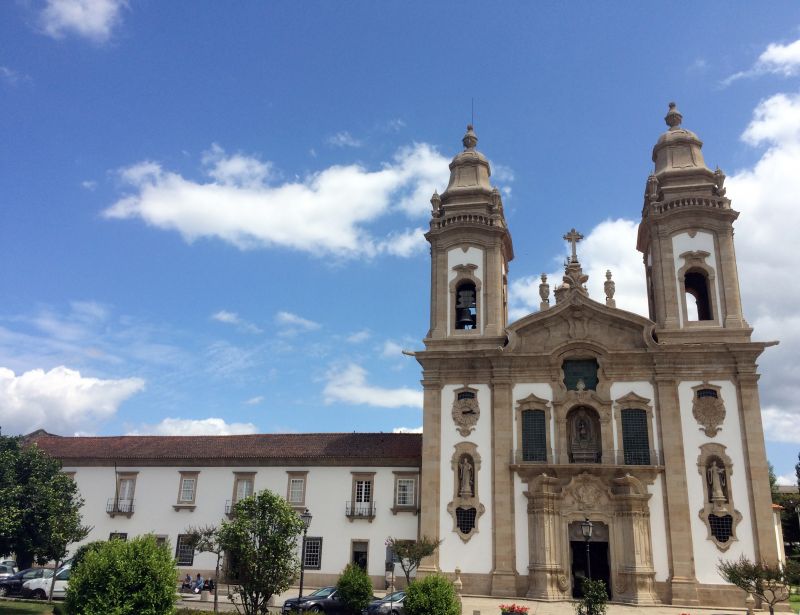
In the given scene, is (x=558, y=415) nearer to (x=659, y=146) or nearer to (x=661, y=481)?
(x=661, y=481)

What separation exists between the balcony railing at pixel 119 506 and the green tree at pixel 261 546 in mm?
17831

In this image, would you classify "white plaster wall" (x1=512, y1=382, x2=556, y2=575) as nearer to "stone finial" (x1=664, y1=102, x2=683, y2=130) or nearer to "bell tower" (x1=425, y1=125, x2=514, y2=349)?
"bell tower" (x1=425, y1=125, x2=514, y2=349)

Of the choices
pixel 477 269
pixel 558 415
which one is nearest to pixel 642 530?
pixel 558 415

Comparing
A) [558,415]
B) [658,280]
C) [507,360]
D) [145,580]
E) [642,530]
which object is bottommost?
[145,580]

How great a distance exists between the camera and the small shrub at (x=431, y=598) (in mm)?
18375

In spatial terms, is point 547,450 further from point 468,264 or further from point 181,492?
point 181,492

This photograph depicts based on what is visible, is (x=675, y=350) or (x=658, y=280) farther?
(x=658, y=280)

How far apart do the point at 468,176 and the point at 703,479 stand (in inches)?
724

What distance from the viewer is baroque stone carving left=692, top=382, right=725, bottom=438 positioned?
29.4 m

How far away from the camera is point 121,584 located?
55.6 feet

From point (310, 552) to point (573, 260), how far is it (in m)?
18.9

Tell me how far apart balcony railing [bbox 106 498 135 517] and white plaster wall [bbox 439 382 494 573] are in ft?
54.5

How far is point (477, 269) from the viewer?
1361 inches

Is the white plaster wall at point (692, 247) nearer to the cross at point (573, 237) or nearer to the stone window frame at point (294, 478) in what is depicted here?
the cross at point (573, 237)
